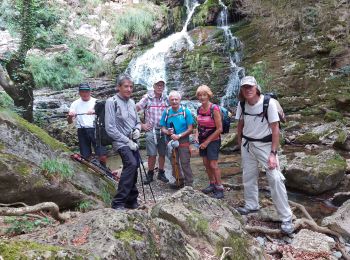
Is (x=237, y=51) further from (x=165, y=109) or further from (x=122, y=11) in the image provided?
(x=165, y=109)

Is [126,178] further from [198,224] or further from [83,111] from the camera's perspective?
[83,111]

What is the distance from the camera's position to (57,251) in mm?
2002

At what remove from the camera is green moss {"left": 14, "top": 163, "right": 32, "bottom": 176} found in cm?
385

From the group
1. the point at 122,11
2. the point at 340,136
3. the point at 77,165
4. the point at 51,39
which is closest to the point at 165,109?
the point at 77,165

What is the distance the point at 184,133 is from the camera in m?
5.59

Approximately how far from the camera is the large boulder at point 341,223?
14.8ft

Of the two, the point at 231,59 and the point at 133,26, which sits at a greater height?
the point at 133,26

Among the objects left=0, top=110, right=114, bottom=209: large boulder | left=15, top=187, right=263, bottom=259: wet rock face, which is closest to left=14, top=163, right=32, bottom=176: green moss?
left=0, top=110, right=114, bottom=209: large boulder

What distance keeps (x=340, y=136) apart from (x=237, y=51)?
9.07 metres

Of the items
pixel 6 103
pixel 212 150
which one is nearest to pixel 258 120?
pixel 212 150

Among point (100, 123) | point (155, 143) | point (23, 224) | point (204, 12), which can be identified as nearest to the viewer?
point (23, 224)

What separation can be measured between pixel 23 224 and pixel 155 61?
1527 cm

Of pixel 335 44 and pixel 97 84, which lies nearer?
pixel 335 44

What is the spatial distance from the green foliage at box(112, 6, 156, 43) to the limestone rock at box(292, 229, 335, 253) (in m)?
17.2
